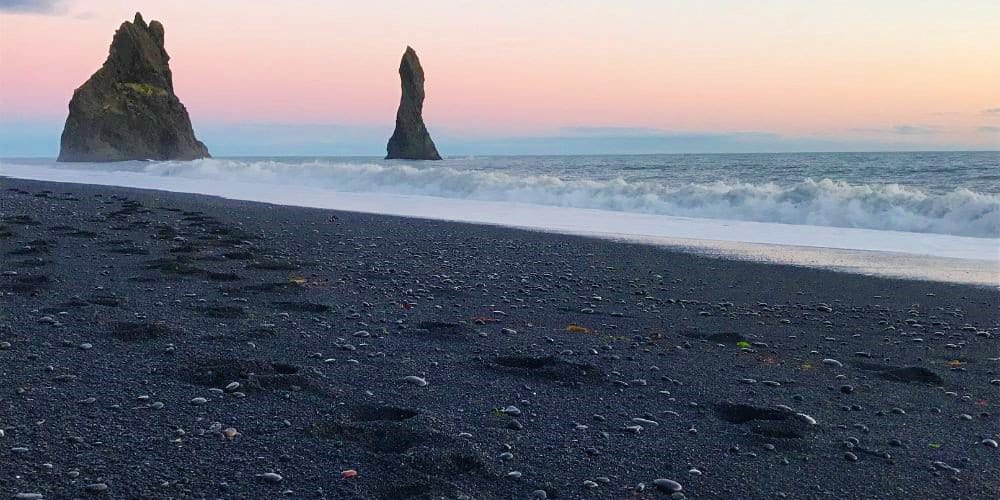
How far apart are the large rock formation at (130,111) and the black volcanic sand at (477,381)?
2510 inches

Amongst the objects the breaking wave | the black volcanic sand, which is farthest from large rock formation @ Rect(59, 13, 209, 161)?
the black volcanic sand

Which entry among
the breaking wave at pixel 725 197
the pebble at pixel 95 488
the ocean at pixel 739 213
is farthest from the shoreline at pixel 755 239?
the pebble at pixel 95 488

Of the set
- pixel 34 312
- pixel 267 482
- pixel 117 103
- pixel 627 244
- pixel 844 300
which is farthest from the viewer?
pixel 117 103

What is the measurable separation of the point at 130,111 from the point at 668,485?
72.5 m

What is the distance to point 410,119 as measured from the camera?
259ft

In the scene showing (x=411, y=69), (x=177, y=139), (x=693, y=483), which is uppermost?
(x=411, y=69)

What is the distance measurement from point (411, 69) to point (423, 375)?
A: 255ft

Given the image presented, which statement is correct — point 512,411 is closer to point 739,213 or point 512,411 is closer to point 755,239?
point 755,239

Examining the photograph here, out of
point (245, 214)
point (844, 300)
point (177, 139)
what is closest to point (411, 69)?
point (177, 139)

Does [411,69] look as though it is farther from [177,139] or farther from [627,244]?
[627,244]

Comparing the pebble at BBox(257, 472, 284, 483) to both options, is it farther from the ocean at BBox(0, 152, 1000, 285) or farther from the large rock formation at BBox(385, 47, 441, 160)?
the large rock formation at BBox(385, 47, 441, 160)

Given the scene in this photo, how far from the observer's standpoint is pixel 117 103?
65.8m

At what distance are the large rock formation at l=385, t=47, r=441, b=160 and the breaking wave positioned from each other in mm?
53026

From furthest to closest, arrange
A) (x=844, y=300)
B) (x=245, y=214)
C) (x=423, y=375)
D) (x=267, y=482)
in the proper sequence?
1. (x=245, y=214)
2. (x=844, y=300)
3. (x=423, y=375)
4. (x=267, y=482)
